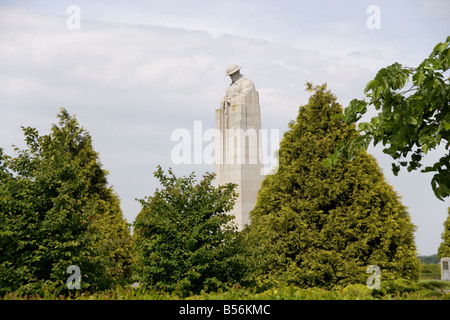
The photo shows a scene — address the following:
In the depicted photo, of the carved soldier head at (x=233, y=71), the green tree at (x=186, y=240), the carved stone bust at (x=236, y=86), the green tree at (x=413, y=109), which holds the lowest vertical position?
the green tree at (x=186, y=240)

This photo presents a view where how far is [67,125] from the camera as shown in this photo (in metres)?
19.5

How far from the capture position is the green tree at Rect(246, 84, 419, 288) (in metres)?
13.7

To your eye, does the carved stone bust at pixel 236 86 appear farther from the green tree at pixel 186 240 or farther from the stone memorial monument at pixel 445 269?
the stone memorial monument at pixel 445 269

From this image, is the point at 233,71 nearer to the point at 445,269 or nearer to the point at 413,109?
the point at 413,109

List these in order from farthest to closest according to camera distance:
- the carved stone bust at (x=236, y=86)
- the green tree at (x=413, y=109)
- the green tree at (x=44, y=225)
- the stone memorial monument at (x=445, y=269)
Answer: the stone memorial monument at (x=445, y=269) → the carved stone bust at (x=236, y=86) → the green tree at (x=44, y=225) → the green tree at (x=413, y=109)

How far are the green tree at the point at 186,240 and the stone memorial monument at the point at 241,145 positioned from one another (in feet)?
30.6

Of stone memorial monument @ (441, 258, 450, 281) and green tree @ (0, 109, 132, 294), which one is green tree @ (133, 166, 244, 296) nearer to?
green tree @ (0, 109, 132, 294)

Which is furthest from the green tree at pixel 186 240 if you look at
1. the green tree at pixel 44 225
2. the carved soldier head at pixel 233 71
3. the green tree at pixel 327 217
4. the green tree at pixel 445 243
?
the green tree at pixel 445 243

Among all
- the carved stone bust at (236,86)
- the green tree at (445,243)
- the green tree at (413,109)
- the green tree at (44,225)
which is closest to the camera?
the green tree at (413,109)

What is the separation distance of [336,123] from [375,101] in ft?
26.2

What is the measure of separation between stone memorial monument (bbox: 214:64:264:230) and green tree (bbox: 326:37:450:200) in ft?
44.9

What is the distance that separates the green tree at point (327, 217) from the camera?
13.7 metres
